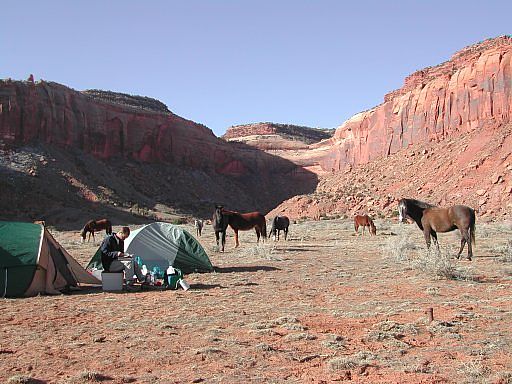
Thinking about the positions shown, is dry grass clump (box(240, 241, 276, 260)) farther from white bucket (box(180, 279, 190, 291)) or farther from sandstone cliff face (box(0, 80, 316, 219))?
sandstone cliff face (box(0, 80, 316, 219))

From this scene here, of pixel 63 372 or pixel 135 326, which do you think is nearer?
pixel 63 372

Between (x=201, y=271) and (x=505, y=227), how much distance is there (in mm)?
23989

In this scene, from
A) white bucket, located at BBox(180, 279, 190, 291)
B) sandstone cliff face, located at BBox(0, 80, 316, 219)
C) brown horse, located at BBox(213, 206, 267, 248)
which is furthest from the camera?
sandstone cliff face, located at BBox(0, 80, 316, 219)

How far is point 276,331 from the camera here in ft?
29.2

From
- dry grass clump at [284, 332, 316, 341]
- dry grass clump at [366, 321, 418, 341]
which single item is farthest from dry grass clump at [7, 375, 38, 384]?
dry grass clump at [366, 321, 418, 341]

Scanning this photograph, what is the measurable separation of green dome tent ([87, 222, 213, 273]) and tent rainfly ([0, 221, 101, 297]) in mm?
2378

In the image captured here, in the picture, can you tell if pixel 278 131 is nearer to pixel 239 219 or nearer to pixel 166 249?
pixel 239 219

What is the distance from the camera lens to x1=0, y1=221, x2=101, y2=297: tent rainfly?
481 inches

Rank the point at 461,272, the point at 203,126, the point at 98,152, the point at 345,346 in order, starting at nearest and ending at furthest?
the point at 345,346, the point at 461,272, the point at 98,152, the point at 203,126

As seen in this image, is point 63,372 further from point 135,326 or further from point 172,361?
point 135,326

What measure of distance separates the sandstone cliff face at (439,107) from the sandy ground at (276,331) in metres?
49.8

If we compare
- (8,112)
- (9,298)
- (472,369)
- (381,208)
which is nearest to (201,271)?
(9,298)

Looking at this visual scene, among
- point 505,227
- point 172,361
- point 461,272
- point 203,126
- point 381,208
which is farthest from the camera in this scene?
point 203,126

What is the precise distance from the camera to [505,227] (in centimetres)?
3272
